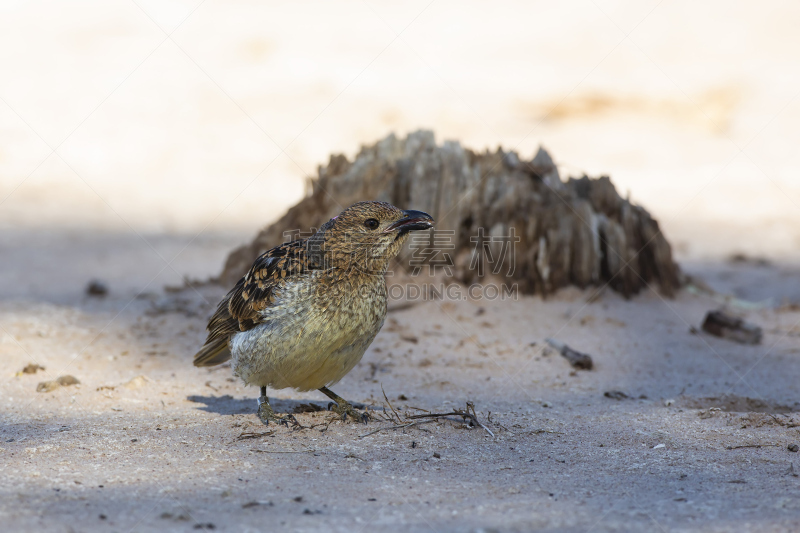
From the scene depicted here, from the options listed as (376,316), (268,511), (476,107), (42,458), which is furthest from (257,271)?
(476,107)

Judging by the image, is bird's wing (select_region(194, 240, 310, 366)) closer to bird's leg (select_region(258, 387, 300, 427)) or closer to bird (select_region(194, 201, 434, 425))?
bird (select_region(194, 201, 434, 425))

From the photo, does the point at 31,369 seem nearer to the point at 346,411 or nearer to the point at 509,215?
the point at 346,411

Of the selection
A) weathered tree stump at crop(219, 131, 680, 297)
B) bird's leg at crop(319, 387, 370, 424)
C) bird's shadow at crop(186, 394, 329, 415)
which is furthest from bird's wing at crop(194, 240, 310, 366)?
weathered tree stump at crop(219, 131, 680, 297)

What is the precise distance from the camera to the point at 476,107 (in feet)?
57.4

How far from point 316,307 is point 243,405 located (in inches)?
60.4

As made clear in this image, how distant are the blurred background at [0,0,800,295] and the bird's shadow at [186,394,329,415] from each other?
4.19 meters

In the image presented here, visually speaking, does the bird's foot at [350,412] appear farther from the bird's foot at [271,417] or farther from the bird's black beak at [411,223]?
the bird's black beak at [411,223]

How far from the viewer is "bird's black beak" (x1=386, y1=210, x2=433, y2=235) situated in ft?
17.8

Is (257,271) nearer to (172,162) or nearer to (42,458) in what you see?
(42,458)

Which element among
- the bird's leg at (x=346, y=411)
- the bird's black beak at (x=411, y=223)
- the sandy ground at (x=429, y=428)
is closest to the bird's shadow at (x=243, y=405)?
the sandy ground at (x=429, y=428)

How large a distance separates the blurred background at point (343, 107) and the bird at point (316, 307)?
497cm

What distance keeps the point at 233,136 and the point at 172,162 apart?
1454mm

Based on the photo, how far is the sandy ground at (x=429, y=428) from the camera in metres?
3.67

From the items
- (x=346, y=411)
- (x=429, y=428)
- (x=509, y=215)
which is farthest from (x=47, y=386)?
(x=509, y=215)
